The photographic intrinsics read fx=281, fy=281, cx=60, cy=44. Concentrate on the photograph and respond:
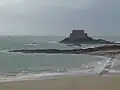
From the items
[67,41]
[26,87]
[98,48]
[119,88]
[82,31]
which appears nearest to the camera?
[119,88]

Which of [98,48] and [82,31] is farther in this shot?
[82,31]

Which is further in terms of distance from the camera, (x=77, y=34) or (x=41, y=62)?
(x=77, y=34)

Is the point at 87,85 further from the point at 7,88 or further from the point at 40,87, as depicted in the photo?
the point at 7,88

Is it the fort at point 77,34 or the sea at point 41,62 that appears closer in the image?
the sea at point 41,62

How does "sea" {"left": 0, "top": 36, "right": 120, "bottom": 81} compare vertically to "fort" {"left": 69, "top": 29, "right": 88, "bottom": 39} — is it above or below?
below

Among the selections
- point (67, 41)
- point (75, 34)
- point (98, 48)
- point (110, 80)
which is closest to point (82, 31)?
point (75, 34)

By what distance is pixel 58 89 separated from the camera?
10.9 metres

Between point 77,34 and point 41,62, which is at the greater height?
point 77,34

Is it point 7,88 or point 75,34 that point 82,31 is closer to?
point 75,34

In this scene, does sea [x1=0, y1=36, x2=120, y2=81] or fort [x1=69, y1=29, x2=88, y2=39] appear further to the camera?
fort [x1=69, y1=29, x2=88, y2=39]

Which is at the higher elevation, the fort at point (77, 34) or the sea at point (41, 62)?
the fort at point (77, 34)

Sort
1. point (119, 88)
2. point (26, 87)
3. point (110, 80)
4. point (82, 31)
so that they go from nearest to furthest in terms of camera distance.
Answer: point (119, 88) < point (26, 87) < point (110, 80) < point (82, 31)

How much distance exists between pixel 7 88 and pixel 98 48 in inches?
1337

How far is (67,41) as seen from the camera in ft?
263
